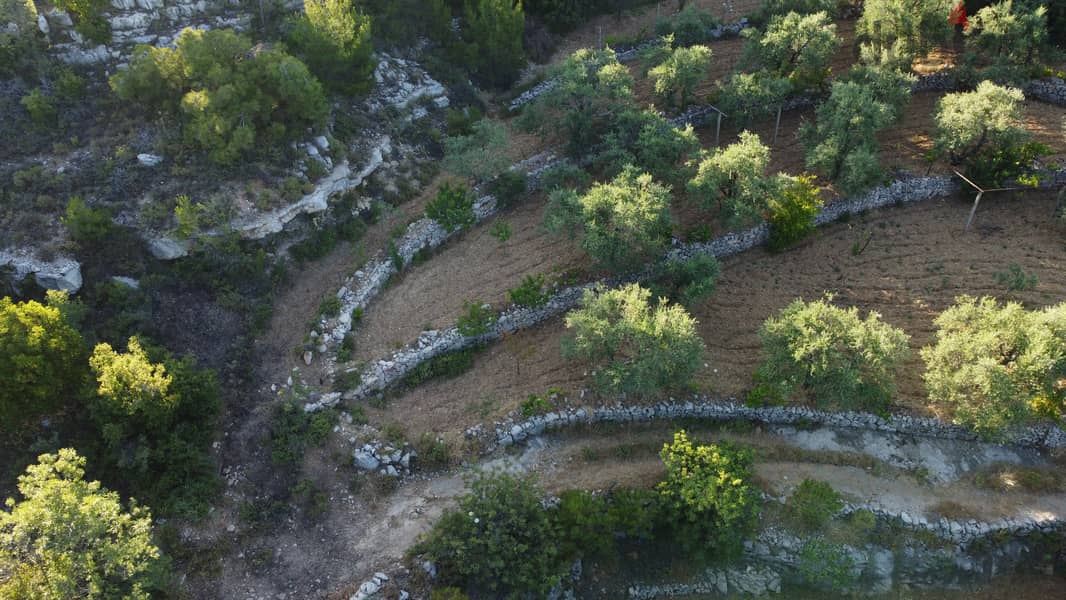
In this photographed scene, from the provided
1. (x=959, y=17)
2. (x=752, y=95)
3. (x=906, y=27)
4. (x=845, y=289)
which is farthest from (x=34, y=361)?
(x=959, y=17)

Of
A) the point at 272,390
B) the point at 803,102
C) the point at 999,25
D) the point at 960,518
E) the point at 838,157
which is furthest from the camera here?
the point at 803,102

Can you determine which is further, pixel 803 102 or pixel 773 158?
pixel 803 102

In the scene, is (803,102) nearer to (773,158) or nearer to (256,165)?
(773,158)

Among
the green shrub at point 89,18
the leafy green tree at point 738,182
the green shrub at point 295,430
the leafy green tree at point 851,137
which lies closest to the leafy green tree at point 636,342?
the leafy green tree at point 738,182

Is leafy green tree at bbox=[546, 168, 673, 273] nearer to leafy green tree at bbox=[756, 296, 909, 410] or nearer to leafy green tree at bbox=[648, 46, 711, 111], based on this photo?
leafy green tree at bbox=[756, 296, 909, 410]

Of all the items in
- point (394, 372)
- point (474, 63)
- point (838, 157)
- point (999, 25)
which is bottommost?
point (394, 372)

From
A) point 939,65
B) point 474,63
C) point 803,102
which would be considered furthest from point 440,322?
point 939,65

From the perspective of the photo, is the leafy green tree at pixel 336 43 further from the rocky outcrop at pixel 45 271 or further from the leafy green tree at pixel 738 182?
the leafy green tree at pixel 738 182

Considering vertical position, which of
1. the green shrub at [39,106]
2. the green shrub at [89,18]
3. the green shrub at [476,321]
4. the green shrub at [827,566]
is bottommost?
the green shrub at [827,566]

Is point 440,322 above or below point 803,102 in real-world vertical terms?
below
